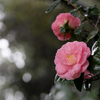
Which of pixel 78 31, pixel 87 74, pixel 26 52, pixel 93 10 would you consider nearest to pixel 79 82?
pixel 87 74

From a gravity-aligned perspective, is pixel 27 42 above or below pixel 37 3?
below

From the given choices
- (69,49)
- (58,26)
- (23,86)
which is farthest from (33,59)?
(69,49)

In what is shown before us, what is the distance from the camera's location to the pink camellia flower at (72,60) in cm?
38

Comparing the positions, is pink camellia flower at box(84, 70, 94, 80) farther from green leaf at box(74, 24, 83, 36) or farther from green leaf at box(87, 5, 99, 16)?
green leaf at box(87, 5, 99, 16)

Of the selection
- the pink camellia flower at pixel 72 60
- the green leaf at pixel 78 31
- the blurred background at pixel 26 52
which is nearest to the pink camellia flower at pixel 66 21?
the green leaf at pixel 78 31

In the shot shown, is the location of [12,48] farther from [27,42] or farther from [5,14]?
[5,14]

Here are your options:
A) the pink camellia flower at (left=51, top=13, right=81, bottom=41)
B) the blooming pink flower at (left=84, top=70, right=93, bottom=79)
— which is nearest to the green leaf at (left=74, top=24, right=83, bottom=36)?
the pink camellia flower at (left=51, top=13, right=81, bottom=41)

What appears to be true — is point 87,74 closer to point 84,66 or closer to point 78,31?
point 84,66

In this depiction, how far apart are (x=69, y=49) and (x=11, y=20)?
217 centimetres

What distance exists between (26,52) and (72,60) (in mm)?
2065

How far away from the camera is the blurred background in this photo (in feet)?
7.79

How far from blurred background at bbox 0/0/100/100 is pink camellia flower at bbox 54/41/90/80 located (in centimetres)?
194

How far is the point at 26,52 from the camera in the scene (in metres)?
2.43

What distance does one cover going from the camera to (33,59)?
7.93ft
